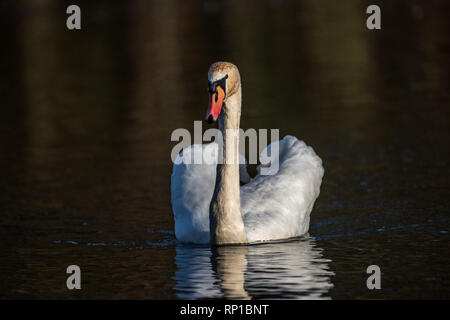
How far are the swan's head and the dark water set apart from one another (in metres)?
1.69

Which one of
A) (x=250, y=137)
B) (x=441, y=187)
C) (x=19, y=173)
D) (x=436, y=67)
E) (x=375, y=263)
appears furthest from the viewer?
(x=436, y=67)

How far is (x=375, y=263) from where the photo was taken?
1141 cm

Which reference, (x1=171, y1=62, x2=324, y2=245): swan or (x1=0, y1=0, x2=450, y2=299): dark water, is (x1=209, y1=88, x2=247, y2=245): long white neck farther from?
(x1=0, y1=0, x2=450, y2=299): dark water

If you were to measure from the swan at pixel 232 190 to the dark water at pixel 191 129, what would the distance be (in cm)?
26

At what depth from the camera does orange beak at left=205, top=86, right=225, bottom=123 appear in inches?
Result: 437

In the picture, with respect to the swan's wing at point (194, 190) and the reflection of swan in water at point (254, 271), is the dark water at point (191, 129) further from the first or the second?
Result: the swan's wing at point (194, 190)

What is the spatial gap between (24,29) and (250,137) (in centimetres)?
1962

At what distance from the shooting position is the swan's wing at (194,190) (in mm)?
12492

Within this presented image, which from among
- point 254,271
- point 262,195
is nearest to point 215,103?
point 254,271

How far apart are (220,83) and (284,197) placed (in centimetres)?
188

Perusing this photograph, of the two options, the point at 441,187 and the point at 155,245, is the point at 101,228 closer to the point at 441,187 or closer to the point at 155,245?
the point at 155,245

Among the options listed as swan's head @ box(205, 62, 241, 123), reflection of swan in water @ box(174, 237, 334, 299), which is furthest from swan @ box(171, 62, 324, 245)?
reflection of swan in water @ box(174, 237, 334, 299)

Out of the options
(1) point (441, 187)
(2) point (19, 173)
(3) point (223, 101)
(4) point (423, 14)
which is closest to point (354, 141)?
(1) point (441, 187)

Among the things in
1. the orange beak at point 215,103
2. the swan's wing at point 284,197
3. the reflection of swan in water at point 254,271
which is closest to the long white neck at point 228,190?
the reflection of swan in water at point 254,271
